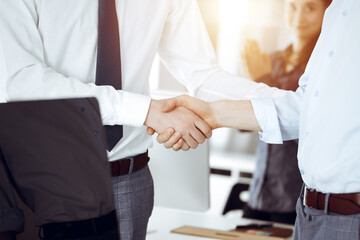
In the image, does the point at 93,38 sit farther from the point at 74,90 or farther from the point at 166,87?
the point at 166,87

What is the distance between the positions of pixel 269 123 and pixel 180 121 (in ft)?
1.13

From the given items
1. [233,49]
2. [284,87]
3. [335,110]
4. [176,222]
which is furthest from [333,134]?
[233,49]

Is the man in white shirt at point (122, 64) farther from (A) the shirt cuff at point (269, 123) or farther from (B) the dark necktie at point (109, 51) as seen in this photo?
(A) the shirt cuff at point (269, 123)

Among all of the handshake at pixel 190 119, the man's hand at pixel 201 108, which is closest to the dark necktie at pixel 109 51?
the handshake at pixel 190 119

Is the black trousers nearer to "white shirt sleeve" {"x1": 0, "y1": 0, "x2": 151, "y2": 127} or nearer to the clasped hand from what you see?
"white shirt sleeve" {"x1": 0, "y1": 0, "x2": 151, "y2": 127}

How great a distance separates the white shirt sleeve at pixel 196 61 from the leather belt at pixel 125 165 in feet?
1.62

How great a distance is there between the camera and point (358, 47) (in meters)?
1.18

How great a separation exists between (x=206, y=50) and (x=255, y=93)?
0.93 feet

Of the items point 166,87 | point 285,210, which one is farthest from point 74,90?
point 166,87

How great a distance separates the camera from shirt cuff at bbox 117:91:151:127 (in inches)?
58.7

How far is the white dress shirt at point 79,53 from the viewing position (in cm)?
143

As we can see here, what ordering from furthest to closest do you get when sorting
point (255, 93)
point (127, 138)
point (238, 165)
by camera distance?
1. point (238, 165)
2. point (255, 93)
3. point (127, 138)

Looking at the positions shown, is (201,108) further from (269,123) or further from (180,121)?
(269,123)

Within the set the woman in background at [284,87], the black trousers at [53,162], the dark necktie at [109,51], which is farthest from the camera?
the woman in background at [284,87]
